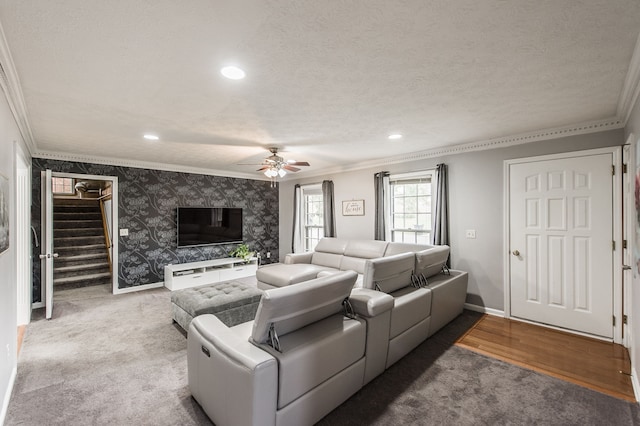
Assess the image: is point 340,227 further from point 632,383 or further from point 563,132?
point 632,383

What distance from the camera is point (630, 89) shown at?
7.25 feet

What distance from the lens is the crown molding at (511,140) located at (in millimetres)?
3058

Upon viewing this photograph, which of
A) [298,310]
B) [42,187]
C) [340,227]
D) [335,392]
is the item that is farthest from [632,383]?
[42,187]

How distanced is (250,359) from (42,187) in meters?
4.38

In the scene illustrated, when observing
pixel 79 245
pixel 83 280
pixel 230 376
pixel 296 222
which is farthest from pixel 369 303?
pixel 79 245

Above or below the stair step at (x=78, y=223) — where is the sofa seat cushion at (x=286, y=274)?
below

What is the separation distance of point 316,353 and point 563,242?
3.30 m

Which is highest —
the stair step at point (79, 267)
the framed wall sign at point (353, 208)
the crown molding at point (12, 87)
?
the crown molding at point (12, 87)

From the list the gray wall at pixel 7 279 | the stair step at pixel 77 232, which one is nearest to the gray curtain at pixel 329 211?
the gray wall at pixel 7 279

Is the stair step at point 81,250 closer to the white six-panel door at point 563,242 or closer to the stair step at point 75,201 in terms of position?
the stair step at point 75,201

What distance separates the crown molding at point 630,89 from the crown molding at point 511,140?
166mm

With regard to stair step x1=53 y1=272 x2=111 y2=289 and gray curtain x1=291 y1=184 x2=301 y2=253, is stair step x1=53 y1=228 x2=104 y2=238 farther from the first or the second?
gray curtain x1=291 y1=184 x2=301 y2=253

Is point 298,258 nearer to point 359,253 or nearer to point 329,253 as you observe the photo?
point 329,253

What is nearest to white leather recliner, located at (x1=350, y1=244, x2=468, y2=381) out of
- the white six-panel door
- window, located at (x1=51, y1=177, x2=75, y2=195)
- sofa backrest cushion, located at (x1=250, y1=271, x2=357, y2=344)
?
sofa backrest cushion, located at (x1=250, y1=271, x2=357, y2=344)
